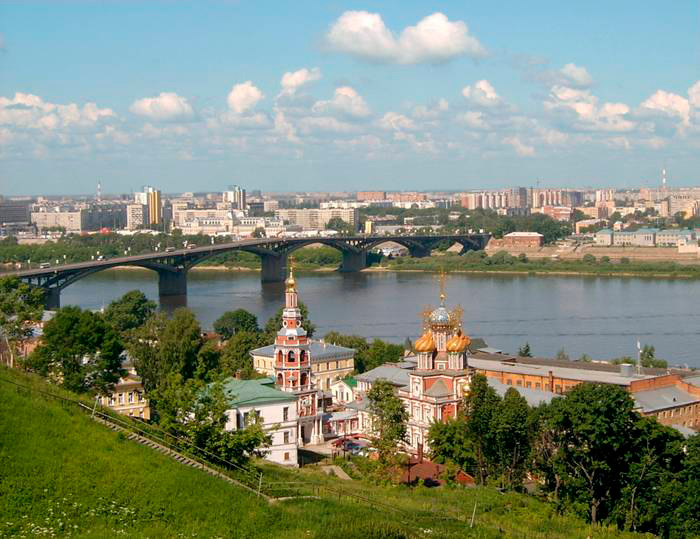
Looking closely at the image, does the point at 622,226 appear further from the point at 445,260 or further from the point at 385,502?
the point at 385,502

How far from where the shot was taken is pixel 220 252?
33344 millimetres

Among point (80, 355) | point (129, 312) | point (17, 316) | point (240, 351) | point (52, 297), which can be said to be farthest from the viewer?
point (52, 297)

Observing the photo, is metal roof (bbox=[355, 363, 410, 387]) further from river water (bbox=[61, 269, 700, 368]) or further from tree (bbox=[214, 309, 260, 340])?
tree (bbox=[214, 309, 260, 340])

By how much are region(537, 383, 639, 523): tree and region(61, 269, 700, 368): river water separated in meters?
Result: 8.71

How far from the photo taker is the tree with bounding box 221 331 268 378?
14805mm

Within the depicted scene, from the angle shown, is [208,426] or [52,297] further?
[52,297]

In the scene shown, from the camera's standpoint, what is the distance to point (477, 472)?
31.3 feet

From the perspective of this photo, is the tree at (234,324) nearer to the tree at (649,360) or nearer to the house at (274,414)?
the tree at (649,360)

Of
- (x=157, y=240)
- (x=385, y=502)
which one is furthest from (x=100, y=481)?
(x=157, y=240)

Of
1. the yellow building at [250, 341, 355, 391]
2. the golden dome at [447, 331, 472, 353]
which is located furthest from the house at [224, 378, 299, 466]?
the yellow building at [250, 341, 355, 391]

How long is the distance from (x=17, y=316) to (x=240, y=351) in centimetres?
392

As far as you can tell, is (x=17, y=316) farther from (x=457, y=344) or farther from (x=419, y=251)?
(x=419, y=251)

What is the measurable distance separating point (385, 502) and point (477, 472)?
7.15 feet

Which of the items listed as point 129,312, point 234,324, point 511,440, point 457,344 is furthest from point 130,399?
point 129,312
